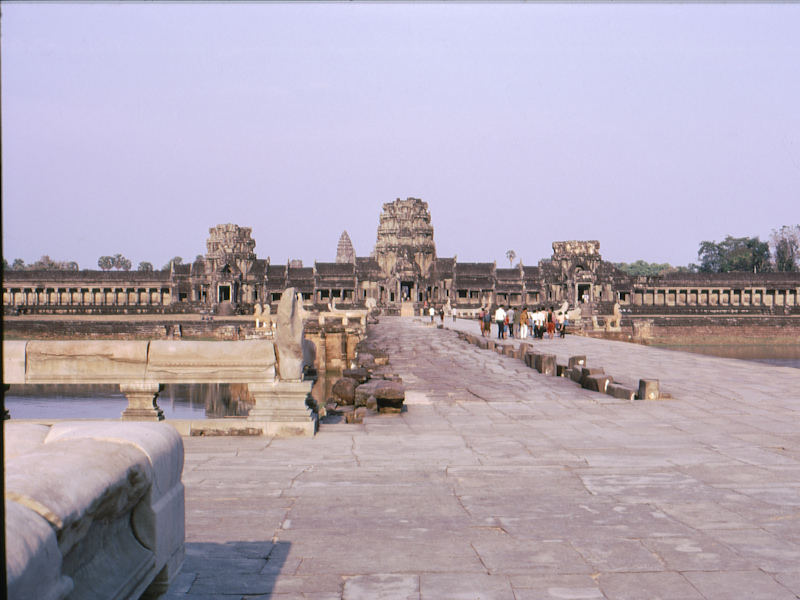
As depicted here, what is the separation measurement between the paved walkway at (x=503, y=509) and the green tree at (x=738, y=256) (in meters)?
92.9

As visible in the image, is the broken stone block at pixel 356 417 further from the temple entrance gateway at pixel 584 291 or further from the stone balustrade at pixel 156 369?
the temple entrance gateway at pixel 584 291

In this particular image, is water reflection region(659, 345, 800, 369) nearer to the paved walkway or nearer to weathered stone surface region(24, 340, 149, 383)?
the paved walkway

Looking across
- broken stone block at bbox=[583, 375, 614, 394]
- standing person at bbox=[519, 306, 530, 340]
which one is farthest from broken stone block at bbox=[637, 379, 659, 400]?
standing person at bbox=[519, 306, 530, 340]

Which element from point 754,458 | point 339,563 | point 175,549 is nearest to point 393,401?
point 754,458

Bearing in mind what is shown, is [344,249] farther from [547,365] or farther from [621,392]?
[621,392]

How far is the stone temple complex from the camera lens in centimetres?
6981

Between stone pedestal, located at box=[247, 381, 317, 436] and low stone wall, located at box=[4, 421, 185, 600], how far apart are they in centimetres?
526

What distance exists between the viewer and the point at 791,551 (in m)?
3.95

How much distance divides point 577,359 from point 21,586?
14.4 m

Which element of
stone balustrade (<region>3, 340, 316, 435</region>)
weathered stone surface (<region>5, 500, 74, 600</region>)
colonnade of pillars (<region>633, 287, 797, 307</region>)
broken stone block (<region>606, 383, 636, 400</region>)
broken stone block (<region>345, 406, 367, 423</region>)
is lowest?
broken stone block (<region>345, 406, 367, 423</region>)

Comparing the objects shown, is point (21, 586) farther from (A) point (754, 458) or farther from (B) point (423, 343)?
(B) point (423, 343)

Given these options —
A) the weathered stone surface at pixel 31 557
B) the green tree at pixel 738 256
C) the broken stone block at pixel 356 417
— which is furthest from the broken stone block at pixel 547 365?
the green tree at pixel 738 256

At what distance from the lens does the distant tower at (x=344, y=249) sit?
11475 centimetres

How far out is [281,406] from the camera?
8414 millimetres
